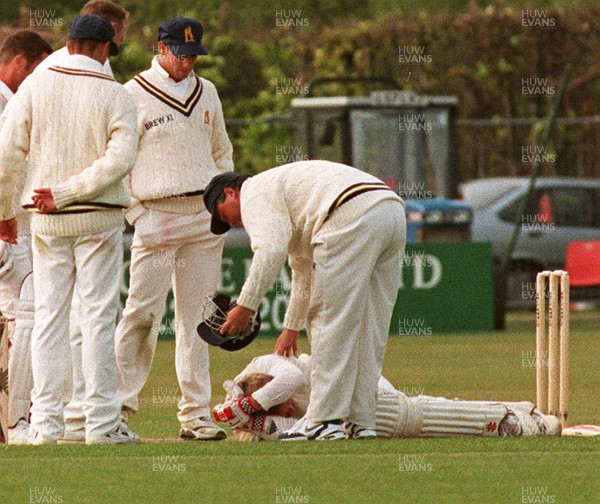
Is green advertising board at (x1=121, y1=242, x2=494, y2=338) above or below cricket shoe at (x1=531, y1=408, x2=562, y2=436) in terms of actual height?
below

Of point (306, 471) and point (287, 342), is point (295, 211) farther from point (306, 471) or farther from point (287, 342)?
point (306, 471)

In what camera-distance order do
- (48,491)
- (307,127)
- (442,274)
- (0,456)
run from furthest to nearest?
1. (307,127)
2. (442,274)
3. (0,456)
4. (48,491)

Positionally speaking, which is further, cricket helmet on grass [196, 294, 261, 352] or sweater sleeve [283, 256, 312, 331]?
sweater sleeve [283, 256, 312, 331]

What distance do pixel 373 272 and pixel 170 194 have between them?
48.8 inches

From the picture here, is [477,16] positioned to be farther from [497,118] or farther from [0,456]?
[0,456]

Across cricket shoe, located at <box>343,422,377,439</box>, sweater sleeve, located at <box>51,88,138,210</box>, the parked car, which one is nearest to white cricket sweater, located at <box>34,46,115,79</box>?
sweater sleeve, located at <box>51,88,138,210</box>

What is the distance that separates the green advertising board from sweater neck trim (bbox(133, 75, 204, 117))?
8765 millimetres

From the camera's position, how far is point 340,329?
9023mm

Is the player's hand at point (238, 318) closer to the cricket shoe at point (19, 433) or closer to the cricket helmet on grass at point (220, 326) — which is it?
the cricket helmet on grass at point (220, 326)

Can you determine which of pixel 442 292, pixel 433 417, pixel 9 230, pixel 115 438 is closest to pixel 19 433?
pixel 115 438

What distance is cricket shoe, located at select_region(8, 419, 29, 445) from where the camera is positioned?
9.42 metres

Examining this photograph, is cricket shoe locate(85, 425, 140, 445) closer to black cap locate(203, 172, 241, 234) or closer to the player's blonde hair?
the player's blonde hair

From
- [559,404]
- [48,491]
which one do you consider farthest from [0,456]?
[559,404]

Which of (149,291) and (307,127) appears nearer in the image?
(149,291)
